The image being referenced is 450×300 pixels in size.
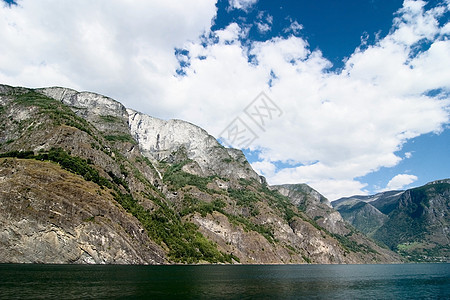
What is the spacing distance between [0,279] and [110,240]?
2670 inches

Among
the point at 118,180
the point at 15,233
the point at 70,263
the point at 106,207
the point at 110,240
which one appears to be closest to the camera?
the point at 15,233

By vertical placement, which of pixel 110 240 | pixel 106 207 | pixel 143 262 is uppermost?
pixel 106 207

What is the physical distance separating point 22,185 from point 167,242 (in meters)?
80.1

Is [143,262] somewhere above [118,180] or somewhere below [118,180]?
below

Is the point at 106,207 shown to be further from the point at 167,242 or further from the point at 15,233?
the point at 167,242

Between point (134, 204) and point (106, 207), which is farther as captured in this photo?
point (134, 204)

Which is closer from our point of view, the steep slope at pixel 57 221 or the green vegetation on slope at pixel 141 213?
the steep slope at pixel 57 221

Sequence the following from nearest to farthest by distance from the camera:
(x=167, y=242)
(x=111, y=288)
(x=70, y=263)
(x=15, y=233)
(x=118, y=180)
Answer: (x=111, y=288) → (x=15, y=233) → (x=70, y=263) → (x=167, y=242) → (x=118, y=180)

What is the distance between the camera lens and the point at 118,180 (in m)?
186

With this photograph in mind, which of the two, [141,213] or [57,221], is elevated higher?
[141,213]

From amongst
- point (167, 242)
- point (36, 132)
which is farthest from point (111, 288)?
point (36, 132)

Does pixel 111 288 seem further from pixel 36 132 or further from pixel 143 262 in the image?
pixel 36 132

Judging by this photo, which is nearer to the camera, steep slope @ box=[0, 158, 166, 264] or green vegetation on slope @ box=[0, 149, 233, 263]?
steep slope @ box=[0, 158, 166, 264]

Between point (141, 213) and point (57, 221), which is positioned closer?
point (57, 221)
